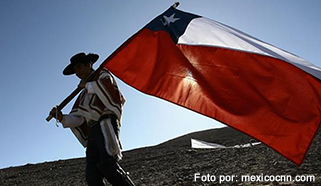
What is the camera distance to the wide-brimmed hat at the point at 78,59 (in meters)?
3.95

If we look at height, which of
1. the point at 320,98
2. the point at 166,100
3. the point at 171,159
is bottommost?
the point at 171,159

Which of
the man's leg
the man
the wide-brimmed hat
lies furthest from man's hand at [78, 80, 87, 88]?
the man's leg

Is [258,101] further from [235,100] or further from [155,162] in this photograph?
[155,162]

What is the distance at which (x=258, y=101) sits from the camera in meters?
3.86

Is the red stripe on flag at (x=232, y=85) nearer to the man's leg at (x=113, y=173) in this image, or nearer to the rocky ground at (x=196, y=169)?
the man's leg at (x=113, y=173)

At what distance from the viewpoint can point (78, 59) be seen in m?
3.95

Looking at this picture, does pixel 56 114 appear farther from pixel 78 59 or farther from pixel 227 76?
pixel 227 76

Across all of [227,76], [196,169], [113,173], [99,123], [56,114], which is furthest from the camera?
[196,169]

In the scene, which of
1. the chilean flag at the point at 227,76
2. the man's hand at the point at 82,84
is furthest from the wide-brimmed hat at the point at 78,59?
the chilean flag at the point at 227,76

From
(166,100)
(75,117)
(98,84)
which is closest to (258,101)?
(166,100)

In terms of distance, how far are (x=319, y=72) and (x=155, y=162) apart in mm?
6389

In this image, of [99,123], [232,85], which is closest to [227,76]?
[232,85]

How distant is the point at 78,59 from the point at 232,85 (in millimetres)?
1618

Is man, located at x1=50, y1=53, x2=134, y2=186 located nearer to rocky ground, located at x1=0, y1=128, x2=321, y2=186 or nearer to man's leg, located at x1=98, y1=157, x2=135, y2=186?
man's leg, located at x1=98, y1=157, x2=135, y2=186
